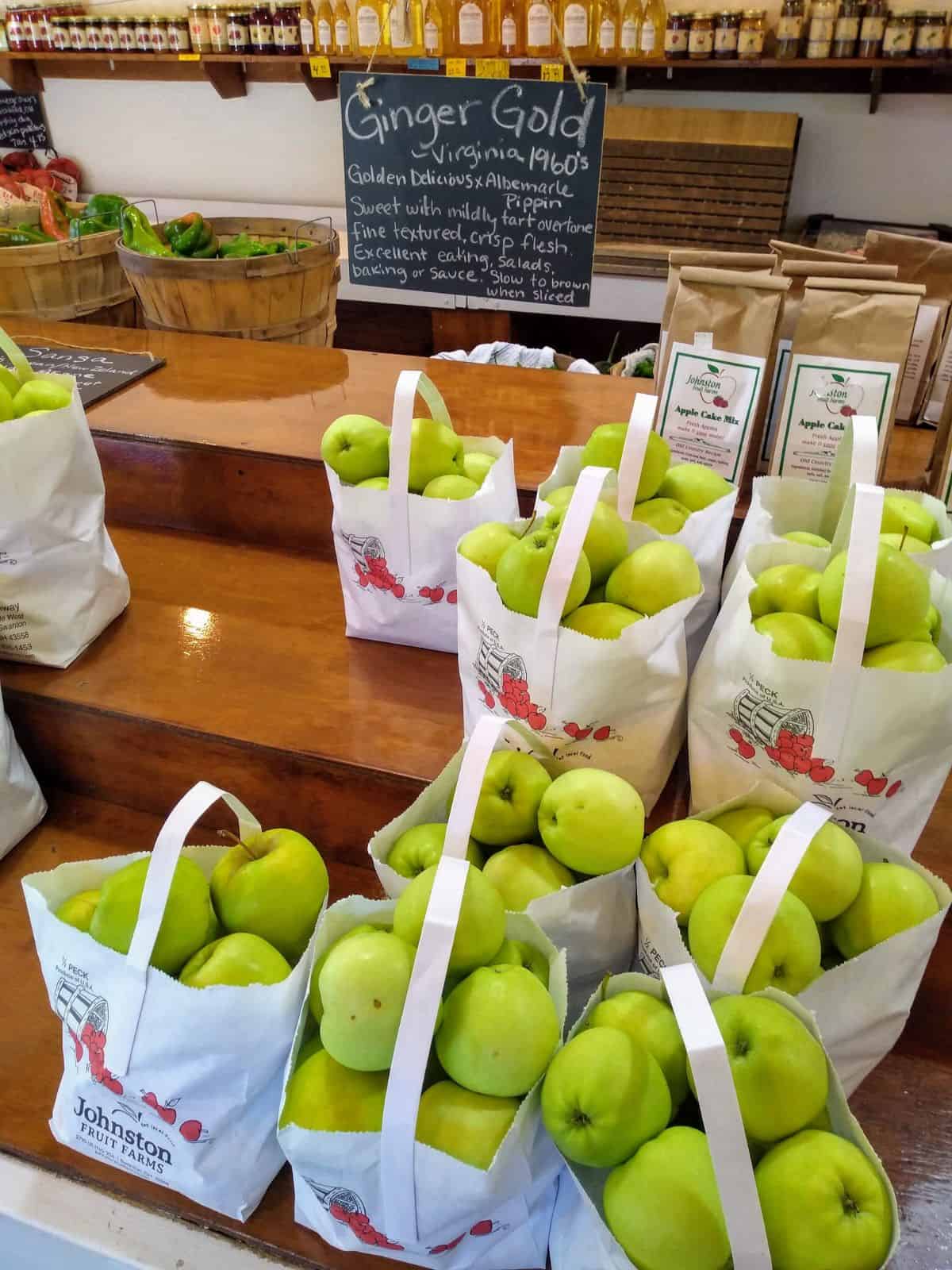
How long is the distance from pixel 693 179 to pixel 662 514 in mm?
2733

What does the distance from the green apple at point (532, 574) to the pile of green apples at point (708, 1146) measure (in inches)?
15.9

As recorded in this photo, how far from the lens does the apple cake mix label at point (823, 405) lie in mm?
1176

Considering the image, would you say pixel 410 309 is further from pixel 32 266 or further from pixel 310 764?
pixel 310 764

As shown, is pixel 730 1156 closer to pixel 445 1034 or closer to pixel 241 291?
pixel 445 1034

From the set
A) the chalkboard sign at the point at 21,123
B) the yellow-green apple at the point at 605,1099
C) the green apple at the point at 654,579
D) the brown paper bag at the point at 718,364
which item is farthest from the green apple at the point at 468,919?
the chalkboard sign at the point at 21,123

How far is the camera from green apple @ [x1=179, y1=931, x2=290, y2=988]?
0.77 m

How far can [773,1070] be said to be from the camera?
0.65 m

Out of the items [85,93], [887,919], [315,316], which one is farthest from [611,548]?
[85,93]

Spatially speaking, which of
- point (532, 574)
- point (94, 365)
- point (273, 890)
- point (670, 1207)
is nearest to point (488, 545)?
point (532, 574)

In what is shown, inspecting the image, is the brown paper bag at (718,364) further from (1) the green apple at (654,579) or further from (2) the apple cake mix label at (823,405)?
(1) the green apple at (654,579)

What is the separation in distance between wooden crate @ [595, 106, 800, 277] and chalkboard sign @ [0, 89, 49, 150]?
3158 millimetres

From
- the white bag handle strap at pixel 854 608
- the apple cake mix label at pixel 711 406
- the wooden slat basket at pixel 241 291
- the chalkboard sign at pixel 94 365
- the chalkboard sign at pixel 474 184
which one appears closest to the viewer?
the white bag handle strap at pixel 854 608

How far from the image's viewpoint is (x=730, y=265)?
132 centimetres

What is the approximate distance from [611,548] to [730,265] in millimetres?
610
